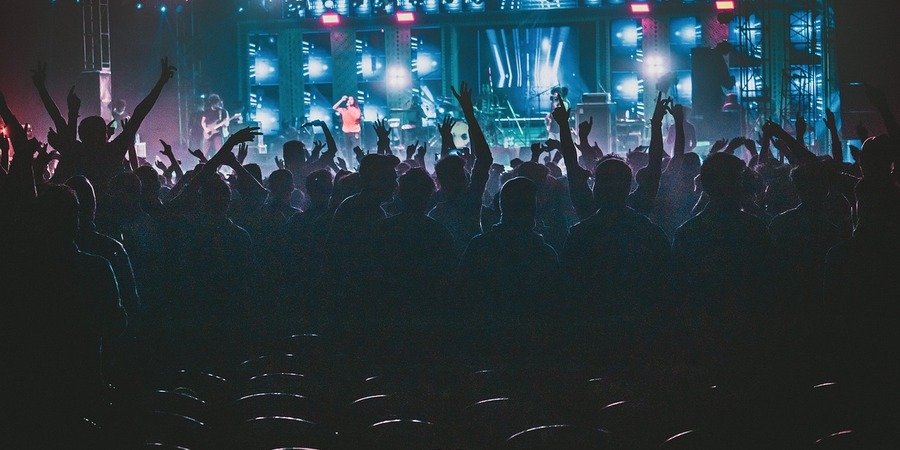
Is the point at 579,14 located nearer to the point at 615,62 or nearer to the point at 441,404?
the point at 615,62


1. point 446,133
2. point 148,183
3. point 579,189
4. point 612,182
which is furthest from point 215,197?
point 446,133

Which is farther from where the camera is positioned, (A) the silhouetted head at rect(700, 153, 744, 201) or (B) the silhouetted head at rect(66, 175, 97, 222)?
(A) the silhouetted head at rect(700, 153, 744, 201)

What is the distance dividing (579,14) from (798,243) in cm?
1792

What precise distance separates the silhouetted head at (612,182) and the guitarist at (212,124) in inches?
644

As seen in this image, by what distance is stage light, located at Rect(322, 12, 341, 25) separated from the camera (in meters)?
22.2

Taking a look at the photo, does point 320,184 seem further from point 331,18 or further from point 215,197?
point 331,18

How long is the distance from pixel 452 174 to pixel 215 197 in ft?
4.49

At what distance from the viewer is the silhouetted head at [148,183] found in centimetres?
538

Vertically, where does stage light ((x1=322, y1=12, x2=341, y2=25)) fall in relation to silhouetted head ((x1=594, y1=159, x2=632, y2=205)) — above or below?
above

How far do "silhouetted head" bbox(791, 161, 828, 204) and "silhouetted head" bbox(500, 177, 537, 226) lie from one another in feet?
5.05

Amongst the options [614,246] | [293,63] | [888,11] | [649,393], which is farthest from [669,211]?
[293,63]

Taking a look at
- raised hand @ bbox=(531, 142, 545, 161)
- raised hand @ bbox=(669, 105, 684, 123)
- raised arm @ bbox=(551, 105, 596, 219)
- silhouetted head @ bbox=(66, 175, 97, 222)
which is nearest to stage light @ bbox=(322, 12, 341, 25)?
raised hand @ bbox=(531, 142, 545, 161)

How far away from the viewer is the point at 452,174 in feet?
16.2

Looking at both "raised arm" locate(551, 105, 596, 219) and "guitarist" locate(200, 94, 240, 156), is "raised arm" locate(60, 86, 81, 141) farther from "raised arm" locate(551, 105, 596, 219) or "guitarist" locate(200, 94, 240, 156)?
"guitarist" locate(200, 94, 240, 156)
